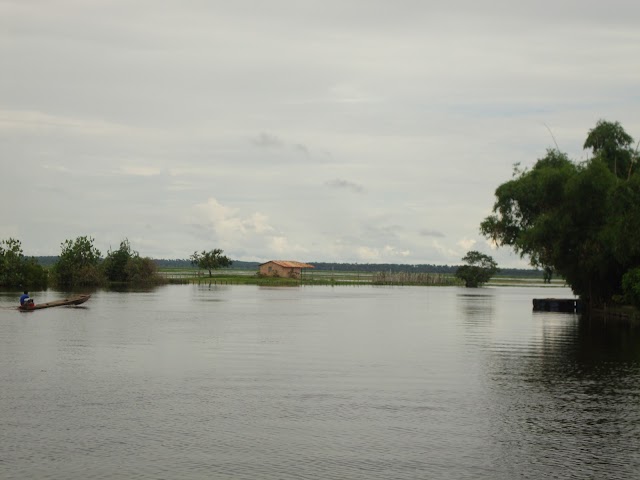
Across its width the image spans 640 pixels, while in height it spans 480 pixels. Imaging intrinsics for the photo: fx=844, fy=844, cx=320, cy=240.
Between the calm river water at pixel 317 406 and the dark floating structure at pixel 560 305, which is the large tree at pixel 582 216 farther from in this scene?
the calm river water at pixel 317 406

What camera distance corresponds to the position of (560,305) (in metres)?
89.1

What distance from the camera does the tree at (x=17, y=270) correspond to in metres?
143

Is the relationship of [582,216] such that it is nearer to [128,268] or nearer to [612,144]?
[612,144]

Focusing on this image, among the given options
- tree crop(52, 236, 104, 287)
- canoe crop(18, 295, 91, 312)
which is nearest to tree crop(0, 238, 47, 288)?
tree crop(52, 236, 104, 287)

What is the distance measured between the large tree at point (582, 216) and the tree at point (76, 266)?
10380 cm

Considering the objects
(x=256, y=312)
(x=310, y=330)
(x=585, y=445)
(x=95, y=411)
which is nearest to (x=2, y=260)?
(x=256, y=312)

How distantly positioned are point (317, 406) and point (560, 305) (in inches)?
2566

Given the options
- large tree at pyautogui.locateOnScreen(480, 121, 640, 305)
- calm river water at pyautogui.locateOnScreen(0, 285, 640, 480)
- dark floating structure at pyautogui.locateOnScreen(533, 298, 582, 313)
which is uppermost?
large tree at pyautogui.locateOnScreen(480, 121, 640, 305)

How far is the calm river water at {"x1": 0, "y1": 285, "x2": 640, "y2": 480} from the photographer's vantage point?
21.5m

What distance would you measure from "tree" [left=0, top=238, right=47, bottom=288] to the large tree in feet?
290

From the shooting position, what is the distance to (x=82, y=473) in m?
20.4

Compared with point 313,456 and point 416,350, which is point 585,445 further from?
point 416,350

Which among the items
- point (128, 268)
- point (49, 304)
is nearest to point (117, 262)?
point (128, 268)

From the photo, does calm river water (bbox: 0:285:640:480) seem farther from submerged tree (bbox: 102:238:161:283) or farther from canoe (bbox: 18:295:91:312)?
submerged tree (bbox: 102:238:161:283)
